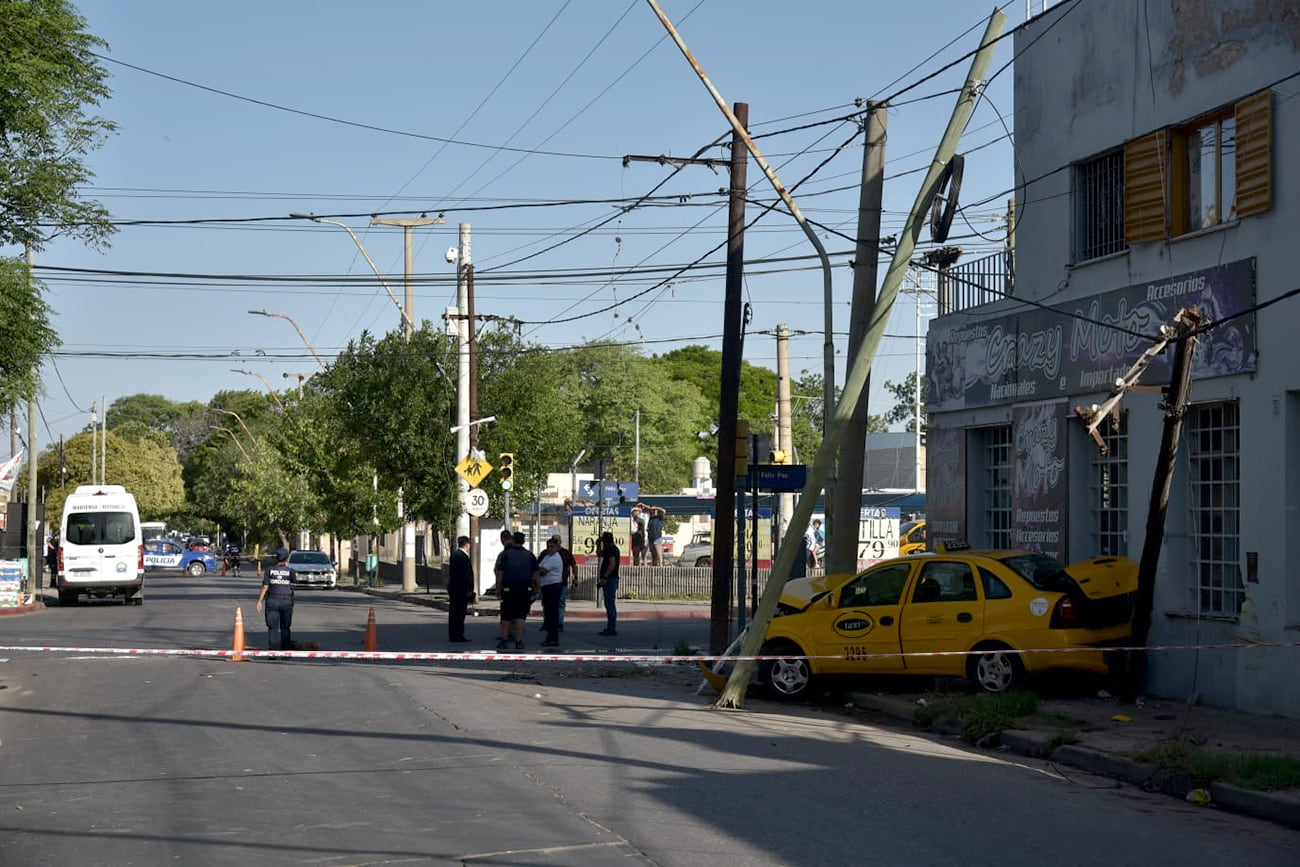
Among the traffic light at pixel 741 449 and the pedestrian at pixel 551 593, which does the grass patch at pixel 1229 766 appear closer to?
the traffic light at pixel 741 449

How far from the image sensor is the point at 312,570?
53219 mm

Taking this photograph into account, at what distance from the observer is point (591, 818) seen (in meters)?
8.74

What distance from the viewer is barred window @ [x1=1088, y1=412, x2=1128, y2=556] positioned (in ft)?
54.2

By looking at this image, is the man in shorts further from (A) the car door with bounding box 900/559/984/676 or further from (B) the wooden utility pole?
(B) the wooden utility pole

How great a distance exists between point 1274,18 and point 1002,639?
6.62 metres

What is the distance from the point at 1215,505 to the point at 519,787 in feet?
28.9

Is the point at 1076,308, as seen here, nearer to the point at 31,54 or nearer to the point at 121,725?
the point at 121,725

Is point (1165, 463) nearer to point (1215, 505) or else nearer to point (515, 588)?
point (1215, 505)

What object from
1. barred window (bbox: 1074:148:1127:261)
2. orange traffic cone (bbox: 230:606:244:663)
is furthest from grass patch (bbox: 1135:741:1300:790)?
orange traffic cone (bbox: 230:606:244:663)

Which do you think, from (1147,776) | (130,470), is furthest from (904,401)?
(1147,776)

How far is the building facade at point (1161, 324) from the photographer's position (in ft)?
44.9

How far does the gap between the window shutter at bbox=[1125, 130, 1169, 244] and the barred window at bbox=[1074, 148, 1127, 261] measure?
0.31 meters

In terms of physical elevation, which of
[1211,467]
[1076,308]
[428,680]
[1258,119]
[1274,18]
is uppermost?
[1274,18]

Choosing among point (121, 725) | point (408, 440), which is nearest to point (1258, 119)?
point (121, 725)
